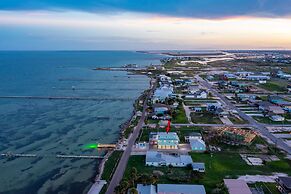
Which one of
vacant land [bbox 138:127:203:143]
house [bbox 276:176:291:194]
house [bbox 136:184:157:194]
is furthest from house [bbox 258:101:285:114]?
house [bbox 136:184:157:194]

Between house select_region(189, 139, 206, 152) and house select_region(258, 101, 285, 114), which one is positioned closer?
house select_region(189, 139, 206, 152)

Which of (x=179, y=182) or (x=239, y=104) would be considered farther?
(x=239, y=104)

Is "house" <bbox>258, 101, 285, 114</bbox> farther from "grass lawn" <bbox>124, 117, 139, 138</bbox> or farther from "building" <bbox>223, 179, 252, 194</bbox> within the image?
"building" <bbox>223, 179, 252, 194</bbox>

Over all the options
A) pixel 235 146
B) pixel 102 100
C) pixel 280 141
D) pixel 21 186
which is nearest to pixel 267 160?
pixel 235 146

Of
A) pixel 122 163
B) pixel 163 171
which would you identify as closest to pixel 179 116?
pixel 122 163

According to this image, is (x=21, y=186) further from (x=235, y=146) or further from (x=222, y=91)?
(x=222, y=91)

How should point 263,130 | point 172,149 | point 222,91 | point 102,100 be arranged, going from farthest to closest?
point 222,91 < point 102,100 < point 263,130 < point 172,149

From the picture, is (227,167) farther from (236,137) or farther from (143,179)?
(143,179)

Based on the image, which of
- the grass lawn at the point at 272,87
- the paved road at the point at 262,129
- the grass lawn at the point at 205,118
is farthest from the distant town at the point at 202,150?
the grass lawn at the point at 272,87
